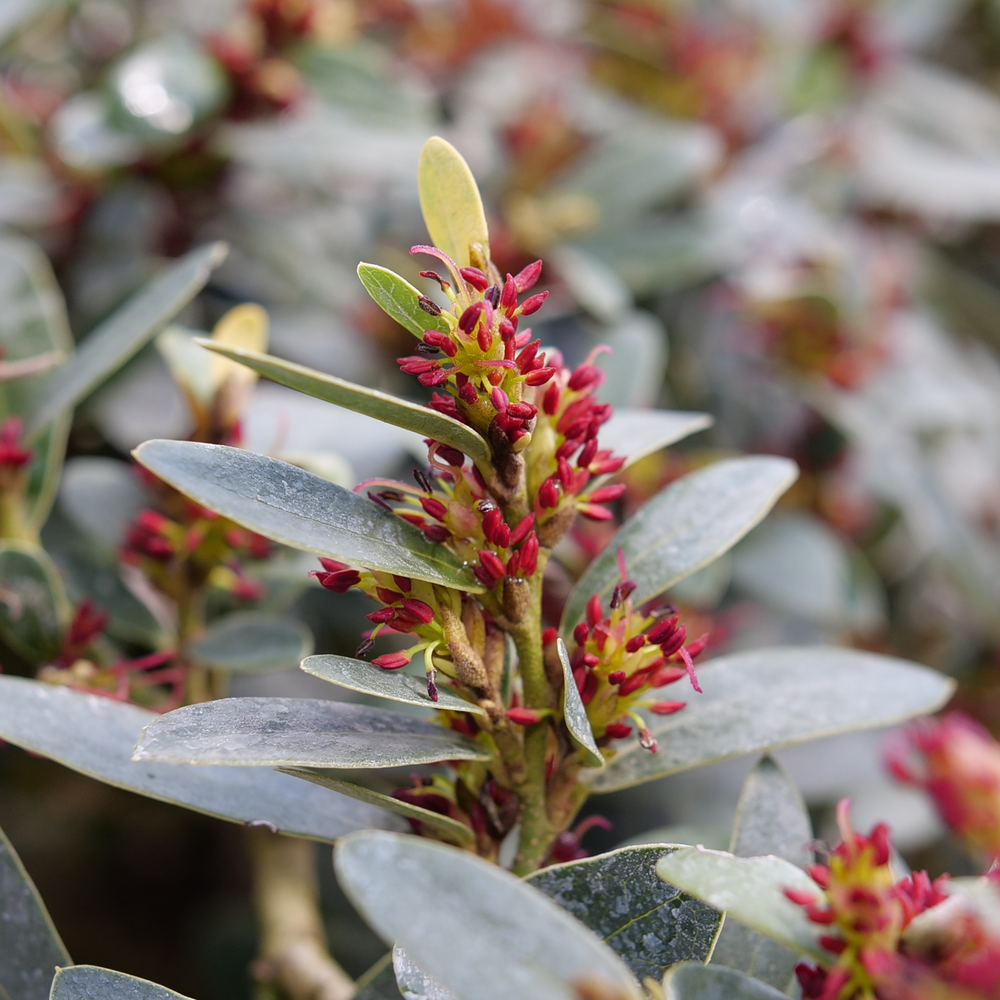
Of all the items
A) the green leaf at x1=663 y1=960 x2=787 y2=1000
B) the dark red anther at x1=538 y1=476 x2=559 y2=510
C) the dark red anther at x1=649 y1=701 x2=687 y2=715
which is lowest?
the green leaf at x1=663 y1=960 x2=787 y2=1000

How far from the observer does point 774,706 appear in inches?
28.8

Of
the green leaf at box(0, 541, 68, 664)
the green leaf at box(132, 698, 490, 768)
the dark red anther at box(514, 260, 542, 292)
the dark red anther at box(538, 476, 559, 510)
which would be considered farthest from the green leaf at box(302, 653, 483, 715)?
the green leaf at box(0, 541, 68, 664)

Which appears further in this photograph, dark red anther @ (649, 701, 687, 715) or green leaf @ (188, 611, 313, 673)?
green leaf @ (188, 611, 313, 673)

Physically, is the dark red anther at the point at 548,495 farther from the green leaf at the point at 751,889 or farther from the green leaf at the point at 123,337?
the green leaf at the point at 123,337

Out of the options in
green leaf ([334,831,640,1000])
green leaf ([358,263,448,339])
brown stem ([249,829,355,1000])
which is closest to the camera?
green leaf ([334,831,640,1000])

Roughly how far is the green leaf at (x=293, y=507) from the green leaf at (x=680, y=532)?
15cm

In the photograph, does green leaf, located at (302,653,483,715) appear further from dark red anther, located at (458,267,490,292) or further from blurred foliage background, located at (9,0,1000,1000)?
blurred foliage background, located at (9,0,1000,1000)

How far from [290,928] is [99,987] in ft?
1.53

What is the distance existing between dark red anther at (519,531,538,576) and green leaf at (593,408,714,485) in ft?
0.49

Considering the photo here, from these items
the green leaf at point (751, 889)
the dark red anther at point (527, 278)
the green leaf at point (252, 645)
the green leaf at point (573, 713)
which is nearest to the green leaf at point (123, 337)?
the green leaf at point (252, 645)

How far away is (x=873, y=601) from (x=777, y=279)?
528 mm

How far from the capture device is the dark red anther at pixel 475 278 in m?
0.57

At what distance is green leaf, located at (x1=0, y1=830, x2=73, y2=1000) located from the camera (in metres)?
0.69

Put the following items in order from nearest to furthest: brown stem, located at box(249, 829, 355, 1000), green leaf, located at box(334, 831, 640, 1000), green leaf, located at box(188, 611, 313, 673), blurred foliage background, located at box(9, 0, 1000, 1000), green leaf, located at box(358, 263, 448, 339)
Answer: green leaf, located at box(334, 831, 640, 1000) → green leaf, located at box(358, 263, 448, 339) → green leaf, located at box(188, 611, 313, 673) → brown stem, located at box(249, 829, 355, 1000) → blurred foliage background, located at box(9, 0, 1000, 1000)
